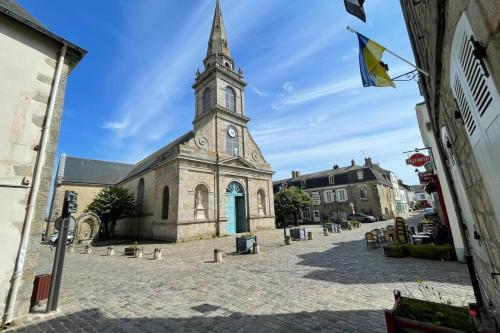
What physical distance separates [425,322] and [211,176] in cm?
1843

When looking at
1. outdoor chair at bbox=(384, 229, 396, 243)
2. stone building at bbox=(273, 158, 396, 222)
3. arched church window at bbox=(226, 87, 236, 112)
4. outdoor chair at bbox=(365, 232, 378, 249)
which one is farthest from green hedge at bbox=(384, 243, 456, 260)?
stone building at bbox=(273, 158, 396, 222)

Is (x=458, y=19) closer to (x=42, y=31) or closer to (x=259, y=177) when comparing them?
(x=42, y=31)

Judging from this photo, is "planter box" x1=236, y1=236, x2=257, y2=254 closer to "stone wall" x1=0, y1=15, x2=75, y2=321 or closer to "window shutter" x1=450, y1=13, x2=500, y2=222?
"stone wall" x1=0, y1=15, x2=75, y2=321

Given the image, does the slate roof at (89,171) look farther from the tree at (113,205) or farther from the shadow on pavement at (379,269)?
the shadow on pavement at (379,269)

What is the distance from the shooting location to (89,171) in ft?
117

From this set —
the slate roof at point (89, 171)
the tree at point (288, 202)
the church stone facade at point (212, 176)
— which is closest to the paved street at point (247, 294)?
the church stone facade at point (212, 176)

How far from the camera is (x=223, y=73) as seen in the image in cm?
2434

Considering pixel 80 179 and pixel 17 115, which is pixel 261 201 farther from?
pixel 80 179

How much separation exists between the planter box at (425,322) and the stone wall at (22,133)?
6.80 meters

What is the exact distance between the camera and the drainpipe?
456 centimetres

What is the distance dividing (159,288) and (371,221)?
103 ft

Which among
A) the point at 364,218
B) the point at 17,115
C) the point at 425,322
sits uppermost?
the point at 17,115

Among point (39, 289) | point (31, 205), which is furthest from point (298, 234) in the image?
point (31, 205)

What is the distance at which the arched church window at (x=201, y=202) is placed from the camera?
737 inches
